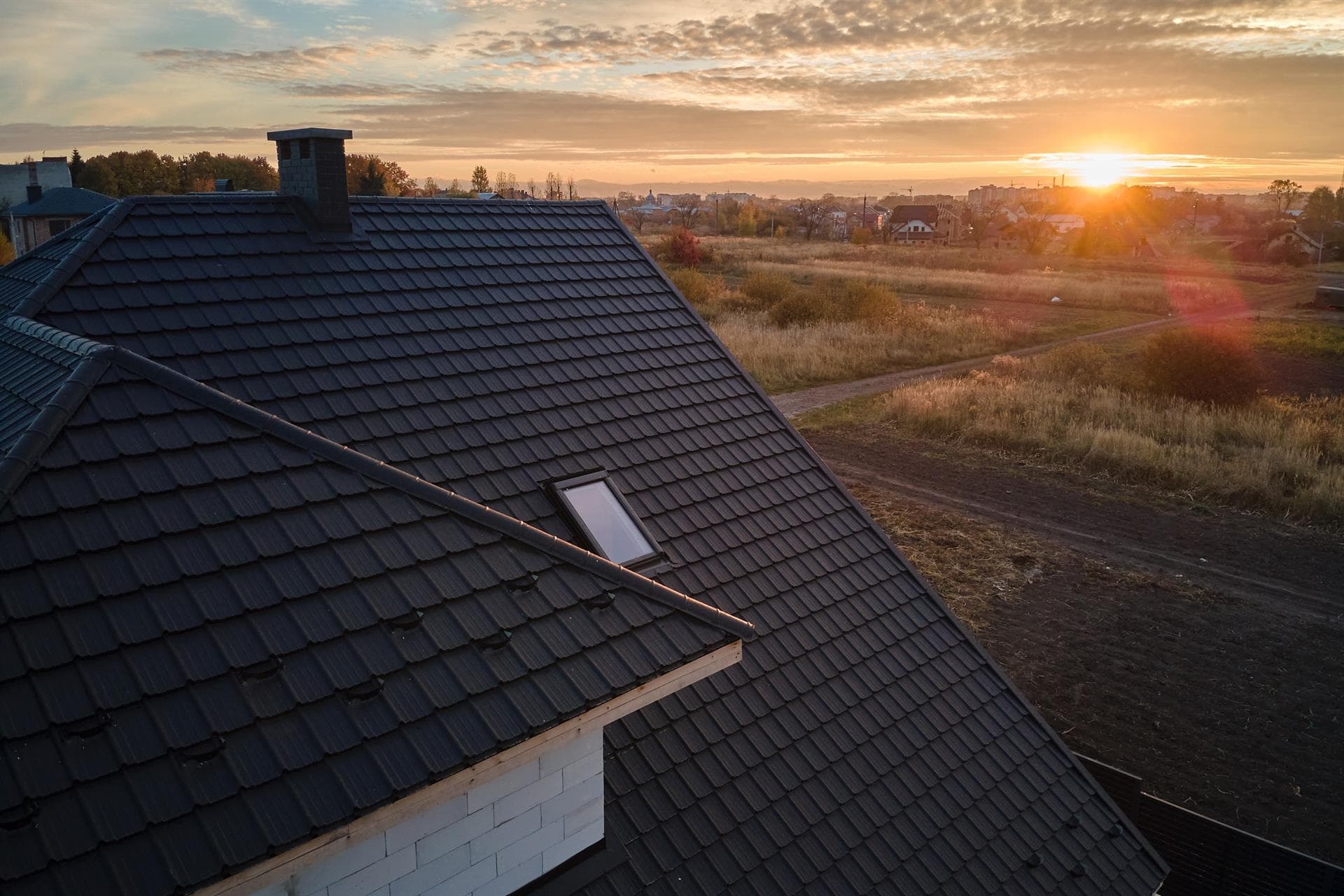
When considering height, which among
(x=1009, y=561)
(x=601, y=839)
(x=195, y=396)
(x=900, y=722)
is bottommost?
(x=1009, y=561)

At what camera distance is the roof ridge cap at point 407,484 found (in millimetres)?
3801

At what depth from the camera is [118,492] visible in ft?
10.9

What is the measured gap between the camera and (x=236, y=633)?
10.3 feet

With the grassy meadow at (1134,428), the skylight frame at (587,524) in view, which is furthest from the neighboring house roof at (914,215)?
the skylight frame at (587,524)

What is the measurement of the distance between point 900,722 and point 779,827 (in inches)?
59.1

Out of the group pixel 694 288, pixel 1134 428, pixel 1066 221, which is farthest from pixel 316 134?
pixel 1066 221

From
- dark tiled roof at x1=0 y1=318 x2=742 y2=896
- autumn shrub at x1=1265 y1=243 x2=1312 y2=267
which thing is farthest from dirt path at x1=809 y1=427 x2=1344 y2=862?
autumn shrub at x1=1265 y1=243 x2=1312 y2=267

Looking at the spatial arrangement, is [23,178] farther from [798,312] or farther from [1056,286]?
[1056,286]

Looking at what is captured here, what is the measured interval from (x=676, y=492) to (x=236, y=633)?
11.6ft

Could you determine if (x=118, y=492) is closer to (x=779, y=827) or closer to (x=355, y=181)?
(x=779, y=827)

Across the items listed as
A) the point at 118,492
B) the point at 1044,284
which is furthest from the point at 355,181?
the point at 1044,284

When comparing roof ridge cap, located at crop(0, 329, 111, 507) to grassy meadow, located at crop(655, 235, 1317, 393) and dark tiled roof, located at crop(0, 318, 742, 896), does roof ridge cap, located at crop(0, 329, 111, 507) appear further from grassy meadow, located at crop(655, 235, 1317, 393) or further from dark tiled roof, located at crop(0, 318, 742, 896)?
grassy meadow, located at crop(655, 235, 1317, 393)

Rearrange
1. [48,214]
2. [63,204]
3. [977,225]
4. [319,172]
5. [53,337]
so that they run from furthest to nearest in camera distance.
Answer: 1. [977,225]
2. [63,204]
3. [48,214]
4. [319,172]
5. [53,337]

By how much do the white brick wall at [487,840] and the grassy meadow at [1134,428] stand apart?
18.5 metres
